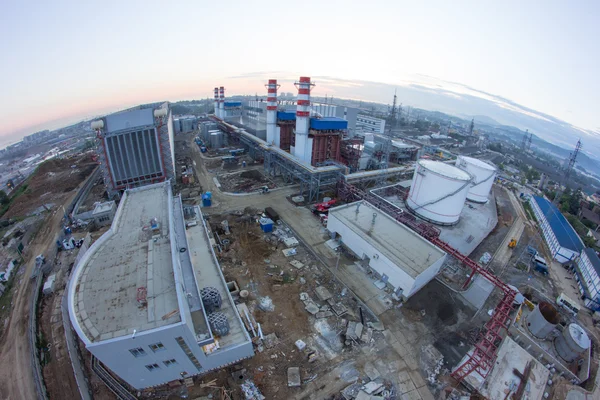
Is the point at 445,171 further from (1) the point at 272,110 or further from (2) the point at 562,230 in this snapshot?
(1) the point at 272,110

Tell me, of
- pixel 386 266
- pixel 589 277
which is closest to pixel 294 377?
pixel 386 266

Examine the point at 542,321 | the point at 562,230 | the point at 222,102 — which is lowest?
the point at 542,321

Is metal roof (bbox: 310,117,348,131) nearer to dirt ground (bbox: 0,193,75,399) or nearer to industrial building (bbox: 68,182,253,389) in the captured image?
industrial building (bbox: 68,182,253,389)

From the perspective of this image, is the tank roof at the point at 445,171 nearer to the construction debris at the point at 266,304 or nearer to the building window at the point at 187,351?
the construction debris at the point at 266,304

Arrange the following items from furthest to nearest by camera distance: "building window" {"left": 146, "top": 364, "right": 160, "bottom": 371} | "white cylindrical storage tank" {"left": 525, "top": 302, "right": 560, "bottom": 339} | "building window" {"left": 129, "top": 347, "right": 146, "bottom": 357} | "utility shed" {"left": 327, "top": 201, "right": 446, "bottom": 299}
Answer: "utility shed" {"left": 327, "top": 201, "right": 446, "bottom": 299} → "white cylindrical storage tank" {"left": 525, "top": 302, "right": 560, "bottom": 339} → "building window" {"left": 146, "top": 364, "right": 160, "bottom": 371} → "building window" {"left": 129, "top": 347, "right": 146, "bottom": 357}

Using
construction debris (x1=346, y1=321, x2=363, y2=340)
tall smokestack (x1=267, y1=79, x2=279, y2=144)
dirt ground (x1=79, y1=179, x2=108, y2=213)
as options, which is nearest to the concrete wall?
construction debris (x1=346, y1=321, x2=363, y2=340)

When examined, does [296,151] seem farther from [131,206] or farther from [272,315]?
[272,315]
